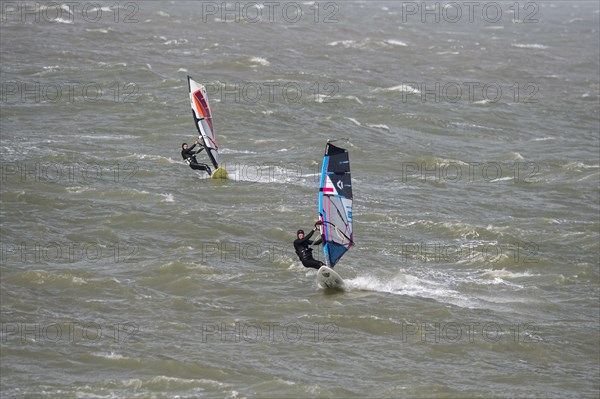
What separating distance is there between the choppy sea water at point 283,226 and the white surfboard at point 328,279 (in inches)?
17.8

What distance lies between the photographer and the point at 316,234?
92.2ft

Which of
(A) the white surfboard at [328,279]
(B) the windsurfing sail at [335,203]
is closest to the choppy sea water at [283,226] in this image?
(A) the white surfboard at [328,279]

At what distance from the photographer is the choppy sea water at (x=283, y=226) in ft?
67.1

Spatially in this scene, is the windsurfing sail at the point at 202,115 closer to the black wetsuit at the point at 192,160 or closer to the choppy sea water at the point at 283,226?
the black wetsuit at the point at 192,160

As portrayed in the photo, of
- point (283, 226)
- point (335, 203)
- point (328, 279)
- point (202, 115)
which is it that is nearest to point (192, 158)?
point (202, 115)

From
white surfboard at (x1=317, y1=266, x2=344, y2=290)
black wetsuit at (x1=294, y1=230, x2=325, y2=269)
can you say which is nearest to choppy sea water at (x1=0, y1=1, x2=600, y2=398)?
white surfboard at (x1=317, y1=266, x2=344, y2=290)

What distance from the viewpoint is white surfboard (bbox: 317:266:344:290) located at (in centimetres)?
2361

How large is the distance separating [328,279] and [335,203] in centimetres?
226

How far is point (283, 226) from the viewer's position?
96.0 ft

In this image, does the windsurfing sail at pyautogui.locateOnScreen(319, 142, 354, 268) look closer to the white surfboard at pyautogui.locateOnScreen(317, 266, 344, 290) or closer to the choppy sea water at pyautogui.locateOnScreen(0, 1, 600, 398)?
the white surfboard at pyautogui.locateOnScreen(317, 266, 344, 290)

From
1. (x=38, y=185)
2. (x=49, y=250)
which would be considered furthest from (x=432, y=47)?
(x=49, y=250)

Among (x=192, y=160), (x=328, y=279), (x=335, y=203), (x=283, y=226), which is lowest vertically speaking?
(x=328, y=279)

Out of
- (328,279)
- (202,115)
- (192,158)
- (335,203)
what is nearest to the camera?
(335,203)

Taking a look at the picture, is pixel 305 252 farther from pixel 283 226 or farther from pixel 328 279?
pixel 283 226
